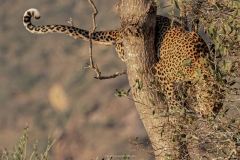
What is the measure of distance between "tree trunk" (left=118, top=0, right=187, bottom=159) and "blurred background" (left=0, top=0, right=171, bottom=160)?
474 inches

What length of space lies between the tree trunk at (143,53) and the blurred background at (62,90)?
12.0 metres

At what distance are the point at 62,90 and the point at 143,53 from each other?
19912mm

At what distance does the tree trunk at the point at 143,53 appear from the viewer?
270 inches

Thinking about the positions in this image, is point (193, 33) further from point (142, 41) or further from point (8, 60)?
point (8, 60)

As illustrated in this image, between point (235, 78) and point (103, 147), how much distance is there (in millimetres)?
15078

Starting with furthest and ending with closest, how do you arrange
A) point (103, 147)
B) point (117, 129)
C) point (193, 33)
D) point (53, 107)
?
point (53, 107) → point (117, 129) → point (103, 147) → point (193, 33)

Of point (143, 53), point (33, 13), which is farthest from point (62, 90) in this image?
point (143, 53)

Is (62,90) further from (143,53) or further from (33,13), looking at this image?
(143,53)

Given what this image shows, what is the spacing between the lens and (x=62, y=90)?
26.8 m

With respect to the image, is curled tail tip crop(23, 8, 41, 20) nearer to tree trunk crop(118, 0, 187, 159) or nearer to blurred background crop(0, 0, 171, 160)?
tree trunk crop(118, 0, 187, 159)

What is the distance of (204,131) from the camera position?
5.72 meters

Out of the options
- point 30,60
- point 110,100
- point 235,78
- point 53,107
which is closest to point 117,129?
point 110,100

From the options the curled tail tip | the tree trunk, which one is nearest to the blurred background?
the curled tail tip

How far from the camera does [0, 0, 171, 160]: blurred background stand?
21.9m
